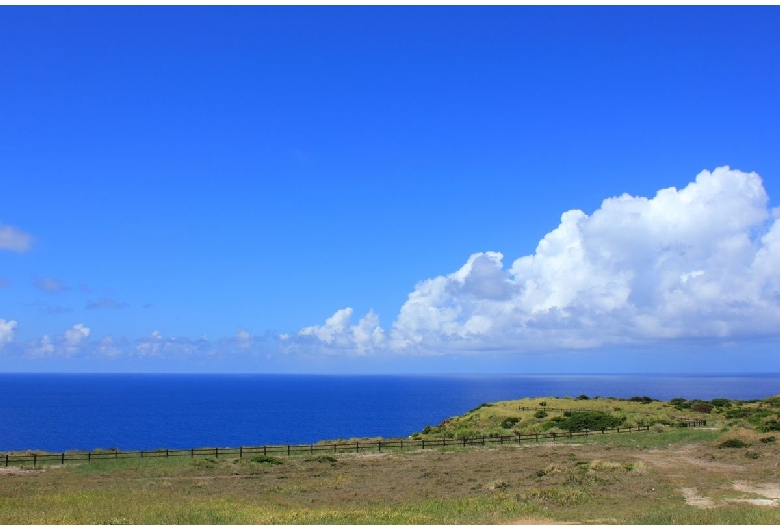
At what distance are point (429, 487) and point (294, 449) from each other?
2301cm

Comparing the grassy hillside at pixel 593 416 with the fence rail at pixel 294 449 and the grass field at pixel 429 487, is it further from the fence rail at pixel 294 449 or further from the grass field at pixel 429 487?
the grass field at pixel 429 487

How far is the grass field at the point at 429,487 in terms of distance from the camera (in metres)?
23.8

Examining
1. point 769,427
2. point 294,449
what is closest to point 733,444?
point 769,427

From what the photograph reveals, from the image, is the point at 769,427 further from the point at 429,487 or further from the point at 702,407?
the point at 429,487

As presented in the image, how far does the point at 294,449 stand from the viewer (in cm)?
5325

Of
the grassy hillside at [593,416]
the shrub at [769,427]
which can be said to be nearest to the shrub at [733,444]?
the shrub at [769,427]

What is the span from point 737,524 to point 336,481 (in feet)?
70.8

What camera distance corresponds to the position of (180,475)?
38.4 m

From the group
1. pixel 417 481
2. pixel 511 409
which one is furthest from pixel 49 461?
pixel 511 409

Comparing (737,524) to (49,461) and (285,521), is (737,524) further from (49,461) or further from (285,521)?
(49,461)

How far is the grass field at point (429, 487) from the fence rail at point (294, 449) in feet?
10.0

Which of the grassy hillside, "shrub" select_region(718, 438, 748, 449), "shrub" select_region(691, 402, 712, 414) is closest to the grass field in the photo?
"shrub" select_region(718, 438, 748, 449)

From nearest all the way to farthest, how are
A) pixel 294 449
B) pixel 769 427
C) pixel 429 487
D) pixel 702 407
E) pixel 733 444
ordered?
pixel 429 487 < pixel 733 444 < pixel 294 449 < pixel 769 427 < pixel 702 407

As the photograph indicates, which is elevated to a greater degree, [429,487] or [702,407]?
[429,487]
